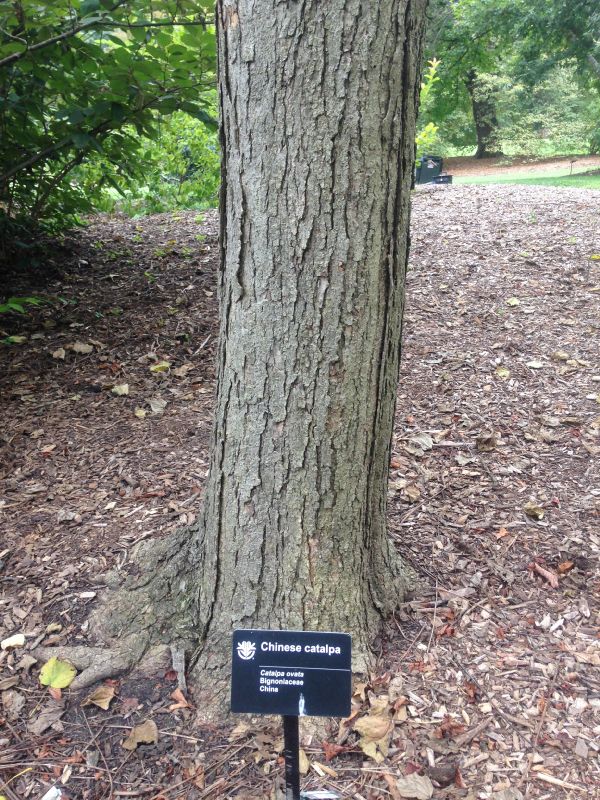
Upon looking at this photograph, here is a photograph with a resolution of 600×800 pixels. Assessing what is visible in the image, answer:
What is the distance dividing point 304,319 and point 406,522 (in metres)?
1.27

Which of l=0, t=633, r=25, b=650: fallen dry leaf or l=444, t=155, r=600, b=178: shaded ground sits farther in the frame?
l=444, t=155, r=600, b=178: shaded ground

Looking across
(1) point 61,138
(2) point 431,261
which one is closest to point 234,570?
(1) point 61,138

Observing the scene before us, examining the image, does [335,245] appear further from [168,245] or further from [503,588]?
[168,245]

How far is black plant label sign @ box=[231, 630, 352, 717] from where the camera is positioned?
149 cm

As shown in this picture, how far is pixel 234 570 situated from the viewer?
1946 millimetres

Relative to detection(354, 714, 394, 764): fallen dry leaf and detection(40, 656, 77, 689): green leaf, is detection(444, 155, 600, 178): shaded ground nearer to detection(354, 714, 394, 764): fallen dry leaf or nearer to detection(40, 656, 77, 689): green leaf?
detection(354, 714, 394, 764): fallen dry leaf

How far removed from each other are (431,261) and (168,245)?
2.31 meters

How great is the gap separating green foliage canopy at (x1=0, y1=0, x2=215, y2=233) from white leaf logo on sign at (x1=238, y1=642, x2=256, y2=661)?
8.94 feet

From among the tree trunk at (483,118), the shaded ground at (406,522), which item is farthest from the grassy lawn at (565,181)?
the tree trunk at (483,118)

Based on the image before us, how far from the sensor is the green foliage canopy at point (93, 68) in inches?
120

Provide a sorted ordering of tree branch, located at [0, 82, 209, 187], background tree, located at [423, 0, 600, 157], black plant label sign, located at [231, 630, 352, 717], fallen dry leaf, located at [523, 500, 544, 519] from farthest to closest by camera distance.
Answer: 1. background tree, located at [423, 0, 600, 157]
2. tree branch, located at [0, 82, 209, 187]
3. fallen dry leaf, located at [523, 500, 544, 519]
4. black plant label sign, located at [231, 630, 352, 717]

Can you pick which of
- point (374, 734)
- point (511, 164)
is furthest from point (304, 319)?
point (511, 164)

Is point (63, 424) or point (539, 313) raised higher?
point (539, 313)

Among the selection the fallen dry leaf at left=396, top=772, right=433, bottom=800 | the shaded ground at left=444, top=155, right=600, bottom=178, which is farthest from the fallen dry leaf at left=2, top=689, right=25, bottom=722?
the shaded ground at left=444, top=155, right=600, bottom=178
